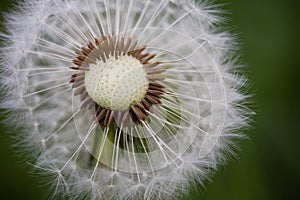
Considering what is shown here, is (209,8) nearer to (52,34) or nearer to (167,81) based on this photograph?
(167,81)

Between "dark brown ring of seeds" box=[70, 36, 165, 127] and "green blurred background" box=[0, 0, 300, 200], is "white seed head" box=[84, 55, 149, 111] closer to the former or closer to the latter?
"dark brown ring of seeds" box=[70, 36, 165, 127]

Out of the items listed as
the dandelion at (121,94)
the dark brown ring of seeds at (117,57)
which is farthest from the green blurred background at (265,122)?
the dark brown ring of seeds at (117,57)

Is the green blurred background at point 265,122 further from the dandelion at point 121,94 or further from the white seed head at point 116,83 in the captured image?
the white seed head at point 116,83

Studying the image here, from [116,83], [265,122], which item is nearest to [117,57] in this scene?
[116,83]

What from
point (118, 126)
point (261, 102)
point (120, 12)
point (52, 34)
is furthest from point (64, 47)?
point (261, 102)

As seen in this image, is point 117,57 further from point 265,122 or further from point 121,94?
point 265,122

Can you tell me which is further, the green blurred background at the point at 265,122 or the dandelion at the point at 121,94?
the green blurred background at the point at 265,122
